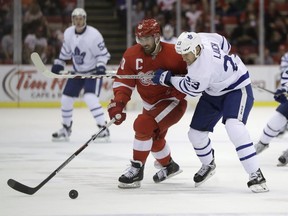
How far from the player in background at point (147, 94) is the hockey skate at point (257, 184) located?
66 cm

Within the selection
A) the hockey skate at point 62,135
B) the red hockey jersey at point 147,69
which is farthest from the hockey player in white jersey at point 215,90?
the hockey skate at point 62,135

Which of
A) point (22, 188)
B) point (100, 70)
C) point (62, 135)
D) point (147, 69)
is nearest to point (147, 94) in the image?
point (147, 69)

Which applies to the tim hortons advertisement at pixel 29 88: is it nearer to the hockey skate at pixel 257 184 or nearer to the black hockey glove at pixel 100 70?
the black hockey glove at pixel 100 70

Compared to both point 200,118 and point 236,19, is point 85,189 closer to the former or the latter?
point 200,118

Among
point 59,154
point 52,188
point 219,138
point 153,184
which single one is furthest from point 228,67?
point 219,138

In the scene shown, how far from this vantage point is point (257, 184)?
504cm

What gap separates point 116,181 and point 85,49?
295 centimetres

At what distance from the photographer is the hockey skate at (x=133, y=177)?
529 cm

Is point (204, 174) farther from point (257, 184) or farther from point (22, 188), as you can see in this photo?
point (22, 188)

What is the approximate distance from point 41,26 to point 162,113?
24.8 feet

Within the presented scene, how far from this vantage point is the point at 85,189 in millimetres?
5215

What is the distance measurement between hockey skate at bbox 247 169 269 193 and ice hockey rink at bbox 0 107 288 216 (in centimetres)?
4

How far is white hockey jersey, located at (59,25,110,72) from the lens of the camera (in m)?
8.31

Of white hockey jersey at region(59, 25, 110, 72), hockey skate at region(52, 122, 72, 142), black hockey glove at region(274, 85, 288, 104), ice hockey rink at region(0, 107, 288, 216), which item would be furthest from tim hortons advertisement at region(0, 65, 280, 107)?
black hockey glove at region(274, 85, 288, 104)
